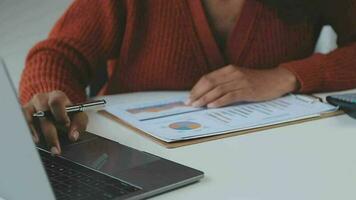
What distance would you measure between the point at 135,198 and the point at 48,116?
282 millimetres

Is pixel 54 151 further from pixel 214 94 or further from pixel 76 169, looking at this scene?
pixel 214 94

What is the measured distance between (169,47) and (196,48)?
61 millimetres

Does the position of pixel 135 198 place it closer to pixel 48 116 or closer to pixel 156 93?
pixel 48 116

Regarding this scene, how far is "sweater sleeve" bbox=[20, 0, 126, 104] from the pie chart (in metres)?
0.26

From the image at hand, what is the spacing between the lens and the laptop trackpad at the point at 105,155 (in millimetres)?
761

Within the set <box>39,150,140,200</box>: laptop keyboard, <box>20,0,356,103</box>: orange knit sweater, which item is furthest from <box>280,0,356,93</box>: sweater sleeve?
<box>39,150,140,200</box>: laptop keyboard

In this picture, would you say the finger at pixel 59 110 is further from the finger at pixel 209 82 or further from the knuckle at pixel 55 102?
the finger at pixel 209 82

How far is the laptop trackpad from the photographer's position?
2.50ft

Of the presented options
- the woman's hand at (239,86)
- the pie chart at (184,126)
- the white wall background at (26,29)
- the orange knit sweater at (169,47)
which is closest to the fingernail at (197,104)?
the woman's hand at (239,86)

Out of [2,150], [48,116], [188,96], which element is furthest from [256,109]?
[2,150]

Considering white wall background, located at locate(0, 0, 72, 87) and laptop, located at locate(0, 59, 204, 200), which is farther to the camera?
white wall background, located at locate(0, 0, 72, 87)

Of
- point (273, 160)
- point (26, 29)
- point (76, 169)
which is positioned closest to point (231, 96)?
point (273, 160)

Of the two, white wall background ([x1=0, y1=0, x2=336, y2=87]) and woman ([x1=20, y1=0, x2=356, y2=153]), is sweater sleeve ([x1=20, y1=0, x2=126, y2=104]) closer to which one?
woman ([x1=20, y1=0, x2=356, y2=153])

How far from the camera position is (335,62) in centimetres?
129
